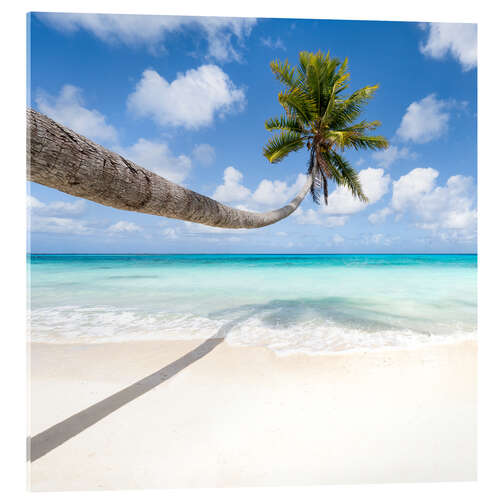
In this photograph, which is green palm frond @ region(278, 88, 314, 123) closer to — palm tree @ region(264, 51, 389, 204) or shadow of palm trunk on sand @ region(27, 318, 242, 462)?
palm tree @ region(264, 51, 389, 204)

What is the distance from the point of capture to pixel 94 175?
908mm

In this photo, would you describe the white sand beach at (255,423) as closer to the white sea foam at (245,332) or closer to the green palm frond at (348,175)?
the white sea foam at (245,332)

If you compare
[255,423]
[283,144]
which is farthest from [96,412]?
[283,144]

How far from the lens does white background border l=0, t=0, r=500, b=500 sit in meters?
1.44

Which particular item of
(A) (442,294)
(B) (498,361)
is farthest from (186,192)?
(A) (442,294)

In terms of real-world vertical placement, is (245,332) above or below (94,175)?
below

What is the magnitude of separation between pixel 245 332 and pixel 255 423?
80.0 inches

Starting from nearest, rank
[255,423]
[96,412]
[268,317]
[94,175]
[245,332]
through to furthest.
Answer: [94,175] < [255,423] < [96,412] < [245,332] < [268,317]

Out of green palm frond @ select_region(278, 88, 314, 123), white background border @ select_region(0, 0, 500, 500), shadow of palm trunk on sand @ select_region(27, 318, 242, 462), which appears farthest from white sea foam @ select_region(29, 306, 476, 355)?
green palm frond @ select_region(278, 88, 314, 123)

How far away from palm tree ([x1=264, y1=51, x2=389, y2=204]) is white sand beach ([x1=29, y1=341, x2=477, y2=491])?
10.8 feet

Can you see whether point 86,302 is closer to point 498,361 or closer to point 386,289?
point 498,361

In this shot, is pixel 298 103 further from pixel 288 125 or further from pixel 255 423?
pixel 255 423

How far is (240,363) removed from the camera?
2.75 meters
